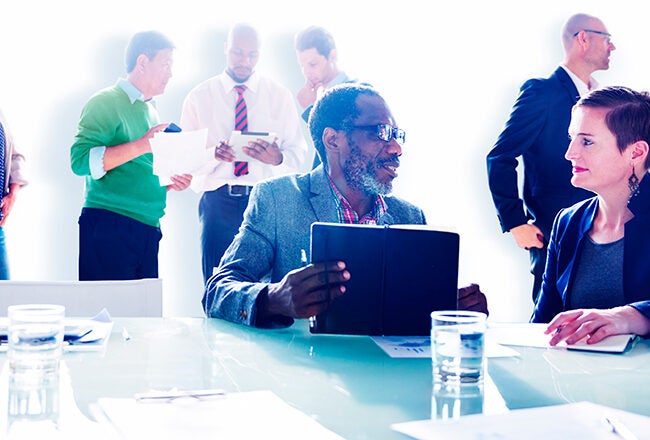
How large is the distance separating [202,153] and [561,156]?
4.95 ft

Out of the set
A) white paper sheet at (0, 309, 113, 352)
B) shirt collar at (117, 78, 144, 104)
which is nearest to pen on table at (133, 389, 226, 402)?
white paper sheet at (0, 309, 113, 352)

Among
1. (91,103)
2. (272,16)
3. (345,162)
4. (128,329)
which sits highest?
(272,16)

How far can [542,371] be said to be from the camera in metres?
1.41

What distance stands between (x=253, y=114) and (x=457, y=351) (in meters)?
2.74

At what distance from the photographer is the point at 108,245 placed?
3.68 metres

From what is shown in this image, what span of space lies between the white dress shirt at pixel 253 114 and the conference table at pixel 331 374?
2.22m

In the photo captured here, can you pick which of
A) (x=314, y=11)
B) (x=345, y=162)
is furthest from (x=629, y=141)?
(x=314, y=11)

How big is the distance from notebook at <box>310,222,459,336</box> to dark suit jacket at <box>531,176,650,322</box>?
57 cm

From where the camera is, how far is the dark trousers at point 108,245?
12.1 feet

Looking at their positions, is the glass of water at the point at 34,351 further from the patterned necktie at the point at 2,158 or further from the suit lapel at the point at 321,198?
the patterned necktie at the point at 2,158

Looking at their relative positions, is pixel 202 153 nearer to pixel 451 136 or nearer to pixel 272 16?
pixel 272 16

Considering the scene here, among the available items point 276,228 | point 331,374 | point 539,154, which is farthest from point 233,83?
point 331,374

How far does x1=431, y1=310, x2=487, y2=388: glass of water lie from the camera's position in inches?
50.9

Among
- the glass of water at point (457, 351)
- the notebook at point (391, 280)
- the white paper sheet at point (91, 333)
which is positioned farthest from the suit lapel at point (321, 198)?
the glass of water at point (457, 351)
